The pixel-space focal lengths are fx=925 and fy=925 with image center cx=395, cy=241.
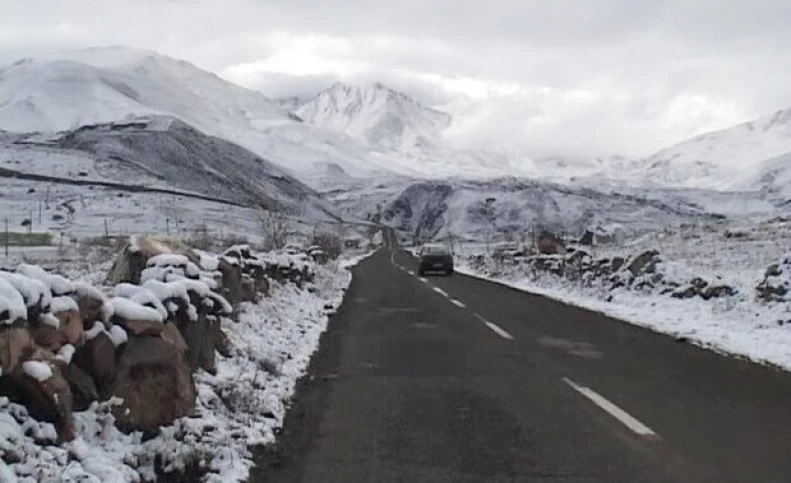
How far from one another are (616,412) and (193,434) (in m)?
4.06

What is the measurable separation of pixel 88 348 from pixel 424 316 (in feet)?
45.4

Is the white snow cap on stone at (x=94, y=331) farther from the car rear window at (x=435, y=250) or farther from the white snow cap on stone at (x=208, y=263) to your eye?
the car rear window at (x=435, y=250)

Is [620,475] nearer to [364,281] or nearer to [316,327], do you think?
[316,327]

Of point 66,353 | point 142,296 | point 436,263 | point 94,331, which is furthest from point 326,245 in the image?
point 66,353

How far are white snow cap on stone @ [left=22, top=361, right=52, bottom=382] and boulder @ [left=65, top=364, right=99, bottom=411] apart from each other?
0.54 m

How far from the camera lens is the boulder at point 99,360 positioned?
6711 mm

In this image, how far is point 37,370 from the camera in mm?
5797

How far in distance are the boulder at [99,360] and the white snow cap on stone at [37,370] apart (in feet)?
2.51

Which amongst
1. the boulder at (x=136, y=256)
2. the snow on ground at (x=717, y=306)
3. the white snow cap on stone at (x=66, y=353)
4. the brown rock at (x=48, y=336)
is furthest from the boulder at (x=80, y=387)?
the snow on ground at (x=717, y=306)

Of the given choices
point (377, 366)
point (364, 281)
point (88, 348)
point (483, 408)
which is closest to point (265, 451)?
point (88, 348)

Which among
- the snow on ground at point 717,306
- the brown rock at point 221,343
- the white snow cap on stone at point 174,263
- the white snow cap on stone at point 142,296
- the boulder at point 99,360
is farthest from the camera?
the snow on ground at point 717,306

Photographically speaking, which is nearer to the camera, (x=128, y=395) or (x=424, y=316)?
(x=128, y=395)

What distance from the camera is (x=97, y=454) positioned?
616 centimetres

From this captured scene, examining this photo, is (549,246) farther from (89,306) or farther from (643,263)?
(89,306)
